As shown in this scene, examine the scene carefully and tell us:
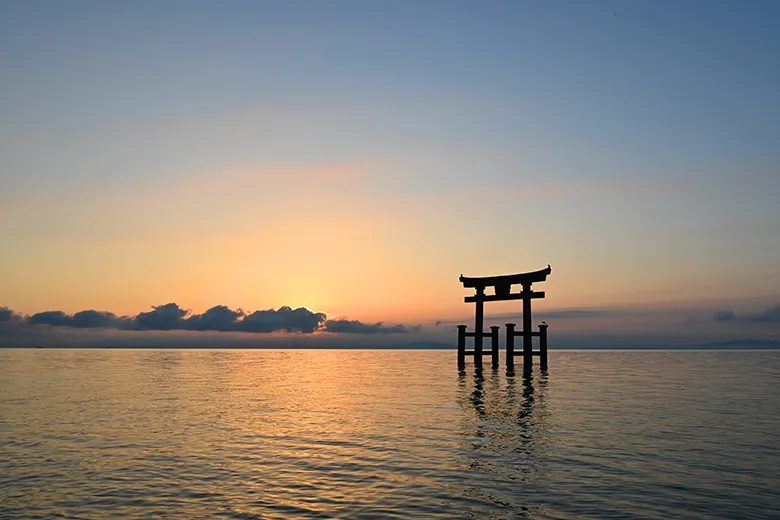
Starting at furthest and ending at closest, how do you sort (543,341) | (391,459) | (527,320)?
(543,341) → (527,320) → (391,459)

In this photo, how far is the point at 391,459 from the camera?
49.3 feet

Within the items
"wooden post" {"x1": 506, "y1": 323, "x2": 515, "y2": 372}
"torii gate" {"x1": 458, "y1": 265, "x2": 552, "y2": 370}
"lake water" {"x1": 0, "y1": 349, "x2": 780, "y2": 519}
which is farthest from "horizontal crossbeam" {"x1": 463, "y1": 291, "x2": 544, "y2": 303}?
"lake water" {"x1": 0, "y1": 349, "x2": 780, "y2": 519}

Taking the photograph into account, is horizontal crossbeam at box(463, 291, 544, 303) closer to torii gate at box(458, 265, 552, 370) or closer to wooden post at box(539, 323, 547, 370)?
torii gate at box(458, 265, 552, 370)

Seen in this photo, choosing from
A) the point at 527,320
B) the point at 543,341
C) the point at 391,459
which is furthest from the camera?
the point at 543,341

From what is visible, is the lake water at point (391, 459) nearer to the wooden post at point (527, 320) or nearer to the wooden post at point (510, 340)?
the wooden post at point (527, 320)

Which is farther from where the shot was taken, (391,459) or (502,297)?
(502,297)

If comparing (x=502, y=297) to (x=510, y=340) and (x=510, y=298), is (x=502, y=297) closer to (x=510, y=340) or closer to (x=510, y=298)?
(x=510, y=298)

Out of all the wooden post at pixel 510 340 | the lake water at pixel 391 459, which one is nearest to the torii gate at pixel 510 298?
the wooden post at pixel 510 340

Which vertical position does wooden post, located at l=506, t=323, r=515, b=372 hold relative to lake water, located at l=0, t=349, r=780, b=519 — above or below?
above

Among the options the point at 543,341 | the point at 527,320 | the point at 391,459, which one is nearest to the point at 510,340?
the point at 543,341

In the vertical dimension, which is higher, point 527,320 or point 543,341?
point 527,320

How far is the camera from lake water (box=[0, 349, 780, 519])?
10.8 m

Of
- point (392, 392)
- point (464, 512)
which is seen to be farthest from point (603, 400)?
point (464, 512)

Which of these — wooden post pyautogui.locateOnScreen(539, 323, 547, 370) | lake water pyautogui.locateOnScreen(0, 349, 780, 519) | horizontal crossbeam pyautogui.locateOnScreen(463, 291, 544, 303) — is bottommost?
lake water pyautogui.locateOnScreen(0, 349, 780, 519)
